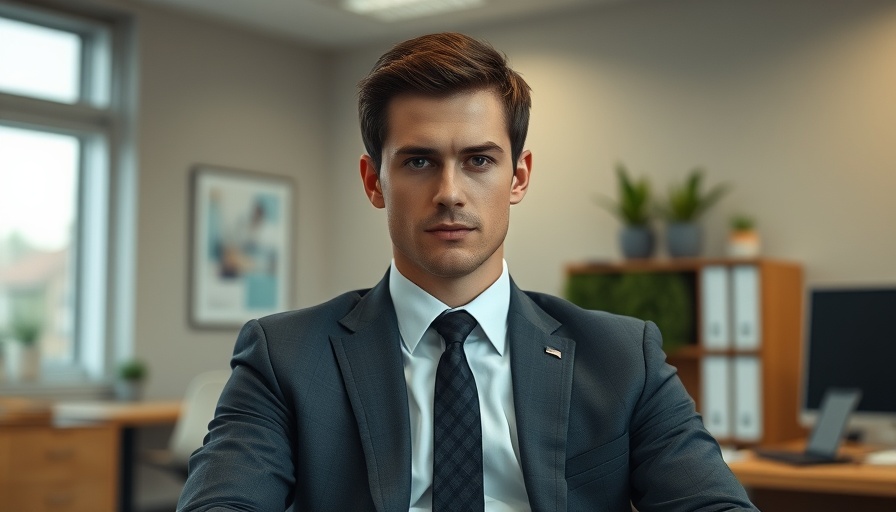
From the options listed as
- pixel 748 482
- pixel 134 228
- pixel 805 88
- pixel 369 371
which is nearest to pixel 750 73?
pixel 805 88

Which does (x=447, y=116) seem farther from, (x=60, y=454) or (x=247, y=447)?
(x=60, y=454)

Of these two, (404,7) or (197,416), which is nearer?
(197,416)

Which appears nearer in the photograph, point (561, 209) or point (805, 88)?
point (805, 88)

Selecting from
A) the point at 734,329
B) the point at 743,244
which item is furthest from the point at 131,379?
the point at 743,244

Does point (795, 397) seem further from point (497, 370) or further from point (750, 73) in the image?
point (497, 370)

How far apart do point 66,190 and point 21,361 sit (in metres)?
1.02

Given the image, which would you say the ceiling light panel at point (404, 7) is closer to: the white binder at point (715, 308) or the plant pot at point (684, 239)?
the plant pot at point (684, 239)

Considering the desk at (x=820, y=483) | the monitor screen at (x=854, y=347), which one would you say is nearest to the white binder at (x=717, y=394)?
the monitor screen at (x=854, y=347)

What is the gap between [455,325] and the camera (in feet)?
5.00

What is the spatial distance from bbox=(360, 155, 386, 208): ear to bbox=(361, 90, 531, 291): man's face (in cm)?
8

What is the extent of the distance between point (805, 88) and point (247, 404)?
4.25 m

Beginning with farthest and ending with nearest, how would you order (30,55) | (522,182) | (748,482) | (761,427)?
1. (30,55)
2. (761,427)
3. (748,482)
4. (522,182)

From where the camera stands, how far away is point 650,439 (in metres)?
1.49

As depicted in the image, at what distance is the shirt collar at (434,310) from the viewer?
1544 mm
